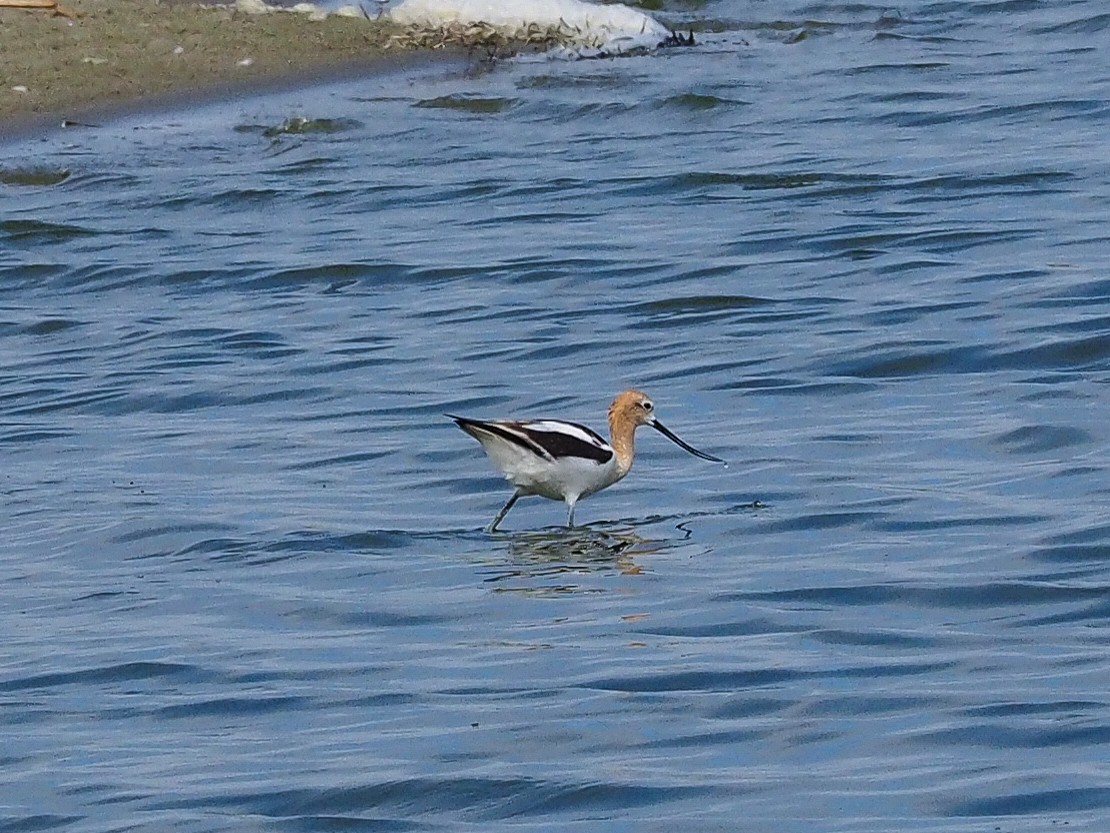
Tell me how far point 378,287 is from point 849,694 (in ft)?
26.2

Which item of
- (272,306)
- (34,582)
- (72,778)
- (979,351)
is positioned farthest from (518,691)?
(272,306)

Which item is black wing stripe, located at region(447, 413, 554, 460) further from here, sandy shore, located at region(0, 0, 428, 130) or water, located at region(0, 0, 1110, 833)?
sandy shore, located at region(0, 0, 428, 130)

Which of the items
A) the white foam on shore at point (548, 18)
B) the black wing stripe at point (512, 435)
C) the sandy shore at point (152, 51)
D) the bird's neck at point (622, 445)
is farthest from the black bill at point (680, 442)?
the white foam on shore at point (548, 18)

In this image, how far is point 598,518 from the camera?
10094 mm

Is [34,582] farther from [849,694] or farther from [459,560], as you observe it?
[849,694]

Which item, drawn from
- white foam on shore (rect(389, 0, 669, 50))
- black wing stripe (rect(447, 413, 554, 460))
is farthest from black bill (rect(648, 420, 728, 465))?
white foam on shore (rect(389, 0, 669, 50))

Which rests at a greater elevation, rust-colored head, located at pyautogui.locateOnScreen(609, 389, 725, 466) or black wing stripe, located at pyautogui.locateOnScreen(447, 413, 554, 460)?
black wing stripe, located at pyautogui.locateOnScreen(447, 413, 554, 460)

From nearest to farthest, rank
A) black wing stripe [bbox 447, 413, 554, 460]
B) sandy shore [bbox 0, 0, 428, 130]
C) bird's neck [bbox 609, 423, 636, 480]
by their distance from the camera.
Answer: black wing stripe [bbox 447, 413, 554, 460] → bird's neck [bbox 609, 423, 636, 480] → sandy shore [bbox 0, 0, 428, 130]

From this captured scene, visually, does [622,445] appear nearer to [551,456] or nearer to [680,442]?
[680,442]

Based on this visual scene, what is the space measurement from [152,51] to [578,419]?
9.69 m

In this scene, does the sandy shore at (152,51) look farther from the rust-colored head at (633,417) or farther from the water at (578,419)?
the rust-colored head at (633,417)

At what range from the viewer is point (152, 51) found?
20125mm

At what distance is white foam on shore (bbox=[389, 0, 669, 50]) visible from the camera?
22031 millimetres

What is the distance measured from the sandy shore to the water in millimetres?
482
